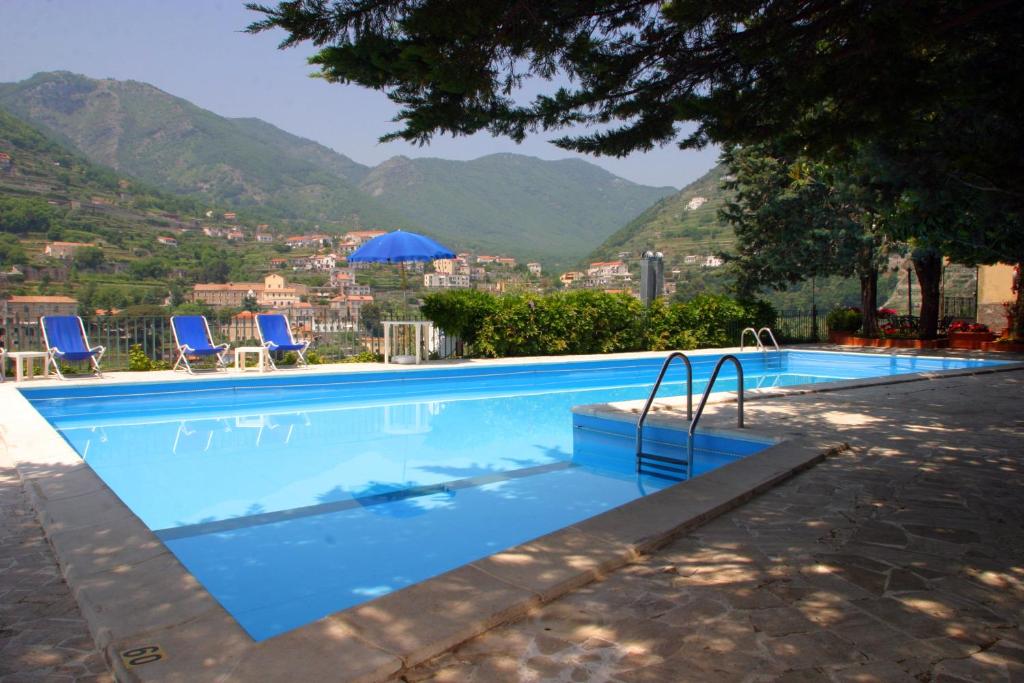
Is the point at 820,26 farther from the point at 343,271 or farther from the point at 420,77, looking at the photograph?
the point at 343,271

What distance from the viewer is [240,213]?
3694 centimetres

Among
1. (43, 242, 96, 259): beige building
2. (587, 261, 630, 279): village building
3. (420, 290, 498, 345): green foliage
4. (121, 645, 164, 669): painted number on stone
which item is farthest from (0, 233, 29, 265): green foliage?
(121, 645, 164, 669): painted number on stone

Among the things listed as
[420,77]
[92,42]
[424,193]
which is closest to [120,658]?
[420,77]

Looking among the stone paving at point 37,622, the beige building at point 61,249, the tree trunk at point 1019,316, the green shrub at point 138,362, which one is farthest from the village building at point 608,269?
the stone paving at point 37,622

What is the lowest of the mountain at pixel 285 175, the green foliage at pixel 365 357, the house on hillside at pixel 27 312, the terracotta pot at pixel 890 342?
the green foliage at pixel 365 357

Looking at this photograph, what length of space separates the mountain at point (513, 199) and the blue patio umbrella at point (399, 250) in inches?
1362

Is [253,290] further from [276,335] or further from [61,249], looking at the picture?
[276,335]

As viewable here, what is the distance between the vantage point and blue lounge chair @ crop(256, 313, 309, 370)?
36.5 feet

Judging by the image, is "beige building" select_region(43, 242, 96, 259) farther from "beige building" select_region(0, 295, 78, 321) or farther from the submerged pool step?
the submerged pool step

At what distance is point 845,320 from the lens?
18047 mm

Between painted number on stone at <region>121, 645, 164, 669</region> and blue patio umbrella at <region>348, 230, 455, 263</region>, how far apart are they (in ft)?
33.7

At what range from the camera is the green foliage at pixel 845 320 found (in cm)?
1803

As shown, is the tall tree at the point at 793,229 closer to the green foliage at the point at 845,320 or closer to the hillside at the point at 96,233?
the green foliage at the point at 845,320

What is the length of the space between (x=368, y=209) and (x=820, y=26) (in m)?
44.6
